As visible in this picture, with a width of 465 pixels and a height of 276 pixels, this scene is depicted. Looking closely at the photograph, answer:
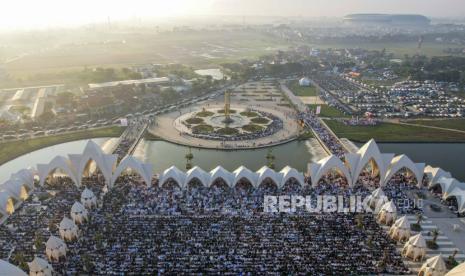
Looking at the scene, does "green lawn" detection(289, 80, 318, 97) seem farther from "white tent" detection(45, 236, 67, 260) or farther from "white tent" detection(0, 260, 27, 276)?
"white tent" detection(0, 260, 27, 276)

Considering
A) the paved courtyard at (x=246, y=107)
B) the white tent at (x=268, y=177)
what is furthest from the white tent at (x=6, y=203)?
the paved courtyard at (x=246, y=107)

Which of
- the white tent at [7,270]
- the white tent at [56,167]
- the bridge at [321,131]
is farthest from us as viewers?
the bridge at [321,131]

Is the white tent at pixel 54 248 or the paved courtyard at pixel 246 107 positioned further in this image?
the paved courtyard at pixel 246 107

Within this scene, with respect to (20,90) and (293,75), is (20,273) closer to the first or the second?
(20,90)

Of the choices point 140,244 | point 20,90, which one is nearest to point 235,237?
point 140,244

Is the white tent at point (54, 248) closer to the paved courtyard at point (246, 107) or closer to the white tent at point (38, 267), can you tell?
the white tent at point (38, 267)
